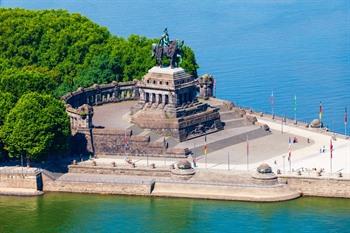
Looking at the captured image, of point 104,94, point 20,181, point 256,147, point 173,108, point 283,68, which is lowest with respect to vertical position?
point 20,181

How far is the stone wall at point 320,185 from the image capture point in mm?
105750

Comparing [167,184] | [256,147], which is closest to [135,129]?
[256,147]

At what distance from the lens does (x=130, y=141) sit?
115875 mm

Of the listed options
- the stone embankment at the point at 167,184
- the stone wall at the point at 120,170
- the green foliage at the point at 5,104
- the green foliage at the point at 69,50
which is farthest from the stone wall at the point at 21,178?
the green foliage at the point at 69,50

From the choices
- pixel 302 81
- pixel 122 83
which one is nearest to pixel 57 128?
pixel 122 83

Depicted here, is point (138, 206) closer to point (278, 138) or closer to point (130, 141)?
point (130, 141)

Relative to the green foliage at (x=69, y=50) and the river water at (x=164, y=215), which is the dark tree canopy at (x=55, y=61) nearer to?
the green foliage at (x=69, y=50)

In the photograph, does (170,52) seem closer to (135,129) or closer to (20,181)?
(135,129)

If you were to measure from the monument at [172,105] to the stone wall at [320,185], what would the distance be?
615 inches

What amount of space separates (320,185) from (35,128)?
26707mm

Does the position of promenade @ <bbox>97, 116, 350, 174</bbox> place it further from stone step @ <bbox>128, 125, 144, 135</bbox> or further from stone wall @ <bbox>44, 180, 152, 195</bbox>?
stone step @ <bbox>128, 125, 144, 135</bbox>

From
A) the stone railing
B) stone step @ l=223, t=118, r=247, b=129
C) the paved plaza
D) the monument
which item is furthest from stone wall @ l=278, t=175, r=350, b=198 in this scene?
the stone railing

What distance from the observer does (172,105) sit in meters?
121

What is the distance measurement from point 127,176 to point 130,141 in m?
5.56
